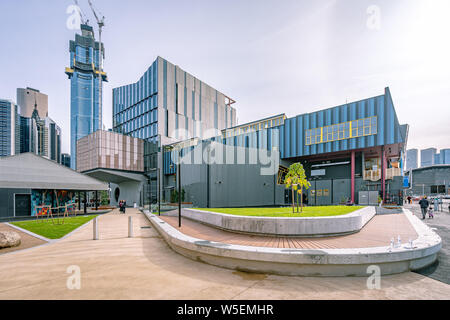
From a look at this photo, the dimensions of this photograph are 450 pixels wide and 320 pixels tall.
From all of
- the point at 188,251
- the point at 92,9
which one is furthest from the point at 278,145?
the point at 92,9

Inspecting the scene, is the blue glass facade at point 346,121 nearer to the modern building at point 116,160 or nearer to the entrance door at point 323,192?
the entrance door at point 323,192

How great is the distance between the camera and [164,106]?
5791 cm

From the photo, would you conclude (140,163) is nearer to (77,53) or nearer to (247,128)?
(247,128)

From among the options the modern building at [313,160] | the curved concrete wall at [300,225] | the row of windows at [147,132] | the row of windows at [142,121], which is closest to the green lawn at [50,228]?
the curved concrete wall at [300,225]

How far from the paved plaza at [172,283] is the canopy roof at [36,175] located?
20147mm

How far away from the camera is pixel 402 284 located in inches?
188

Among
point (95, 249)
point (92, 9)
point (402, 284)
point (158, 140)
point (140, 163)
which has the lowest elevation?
point (95, 249)

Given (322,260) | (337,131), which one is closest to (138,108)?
(337,131)

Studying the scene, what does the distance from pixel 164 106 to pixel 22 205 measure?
3942 centimetres

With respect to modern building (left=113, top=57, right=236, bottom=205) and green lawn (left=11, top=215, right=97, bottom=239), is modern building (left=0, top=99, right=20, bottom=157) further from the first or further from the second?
green lawn (left=11, top=215, right=97, bottom=239)

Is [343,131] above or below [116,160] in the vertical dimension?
above

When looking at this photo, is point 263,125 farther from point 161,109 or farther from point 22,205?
point 22,205

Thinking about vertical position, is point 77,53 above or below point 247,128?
above
